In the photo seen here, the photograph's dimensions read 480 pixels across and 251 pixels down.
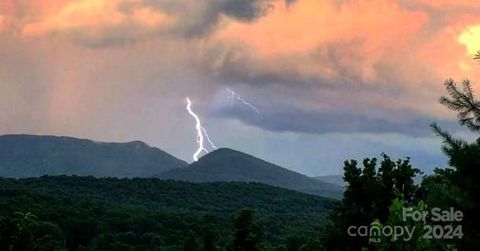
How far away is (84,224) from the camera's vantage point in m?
126

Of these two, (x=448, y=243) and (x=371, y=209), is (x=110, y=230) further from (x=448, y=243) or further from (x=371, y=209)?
(x=448, y=243)

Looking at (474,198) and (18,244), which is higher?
(474,198)

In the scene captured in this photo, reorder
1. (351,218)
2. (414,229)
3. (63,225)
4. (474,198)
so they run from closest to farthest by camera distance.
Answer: (474,198)
(414,229)
(351,218)
(63,225)

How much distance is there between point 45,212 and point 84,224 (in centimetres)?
1286

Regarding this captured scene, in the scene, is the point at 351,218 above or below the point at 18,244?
above

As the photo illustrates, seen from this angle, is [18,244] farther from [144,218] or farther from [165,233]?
[144,218]

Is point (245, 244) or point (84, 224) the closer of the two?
point (245, 244)

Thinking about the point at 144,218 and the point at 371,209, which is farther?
the point at 144,218

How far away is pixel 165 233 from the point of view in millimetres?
131125

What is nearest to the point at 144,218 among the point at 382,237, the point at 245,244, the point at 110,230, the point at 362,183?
the point at 110,230

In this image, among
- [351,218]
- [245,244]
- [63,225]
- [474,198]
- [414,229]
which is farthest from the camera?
[63,225]

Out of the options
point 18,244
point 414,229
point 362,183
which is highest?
point 362,183

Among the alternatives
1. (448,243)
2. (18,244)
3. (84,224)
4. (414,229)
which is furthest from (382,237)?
(84,224)

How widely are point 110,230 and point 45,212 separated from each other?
15.4 metres
